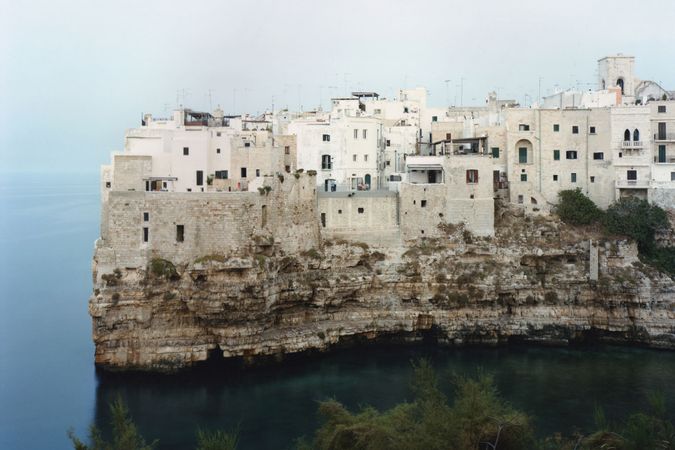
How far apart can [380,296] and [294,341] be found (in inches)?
203

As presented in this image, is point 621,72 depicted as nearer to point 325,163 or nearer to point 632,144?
point 632,144

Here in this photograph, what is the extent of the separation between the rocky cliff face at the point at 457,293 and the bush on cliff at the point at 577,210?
0.65 meters

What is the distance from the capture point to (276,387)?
92.5ft

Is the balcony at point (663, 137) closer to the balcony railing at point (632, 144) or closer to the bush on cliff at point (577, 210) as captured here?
the balcony railing at point (632, 144)

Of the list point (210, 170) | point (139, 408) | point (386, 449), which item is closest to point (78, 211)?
point (210, 170)

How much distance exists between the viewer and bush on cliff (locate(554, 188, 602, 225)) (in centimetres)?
3584

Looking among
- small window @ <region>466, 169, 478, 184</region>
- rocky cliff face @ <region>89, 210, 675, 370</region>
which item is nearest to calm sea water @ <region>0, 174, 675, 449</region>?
rocky cliff face @ <region>89, 210, 675, 370</region>

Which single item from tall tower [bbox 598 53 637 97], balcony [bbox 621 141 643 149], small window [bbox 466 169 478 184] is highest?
tall tower [bbox 598 53 637 97]

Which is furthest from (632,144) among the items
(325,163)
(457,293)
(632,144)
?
(325,163)

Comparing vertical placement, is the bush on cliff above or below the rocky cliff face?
above

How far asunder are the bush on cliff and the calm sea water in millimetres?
6865

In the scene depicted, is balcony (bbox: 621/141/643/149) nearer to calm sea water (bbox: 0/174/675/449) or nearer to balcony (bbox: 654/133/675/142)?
balcony (bbox: 654/133/675/142)

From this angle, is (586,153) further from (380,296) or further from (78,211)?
(78,211)

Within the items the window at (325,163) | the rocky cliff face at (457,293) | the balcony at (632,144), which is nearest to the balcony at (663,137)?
the balcony at (632,144)
